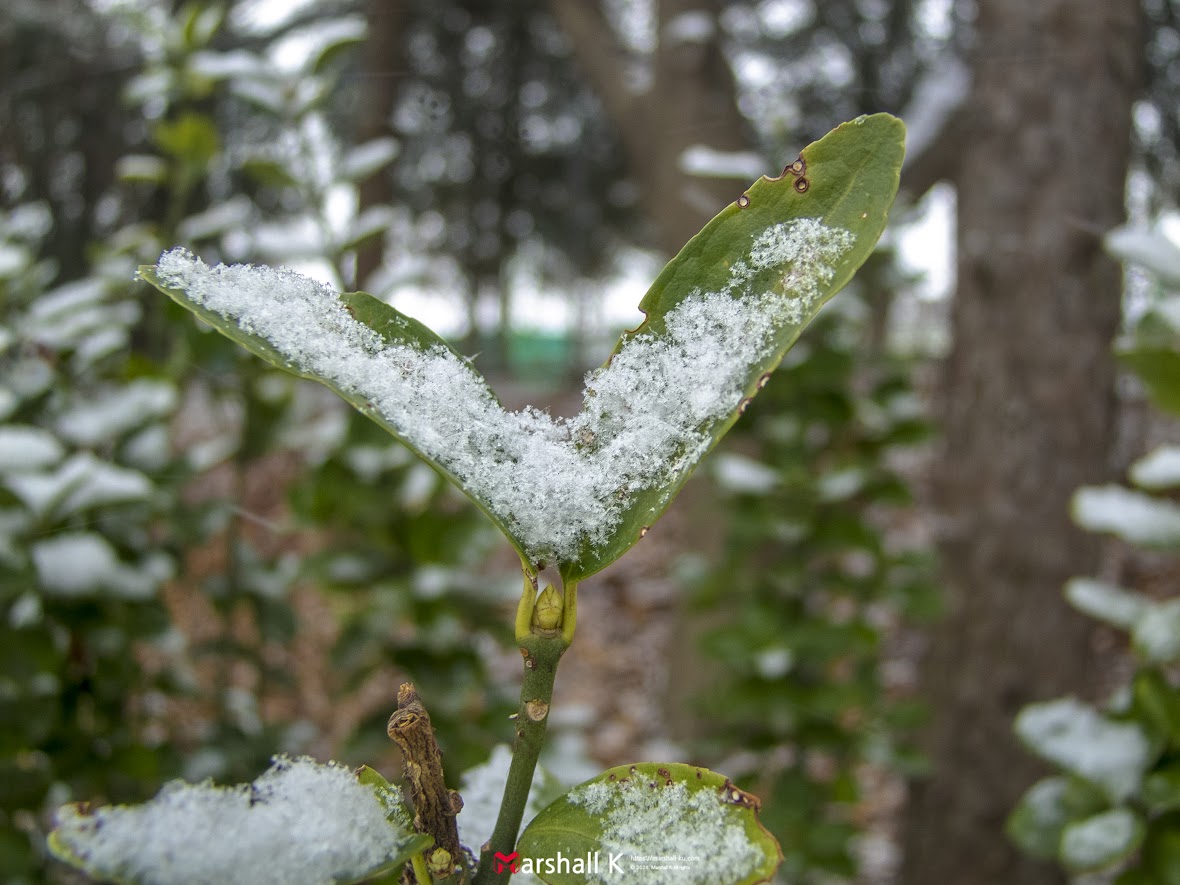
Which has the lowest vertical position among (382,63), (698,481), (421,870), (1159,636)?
(421,870)

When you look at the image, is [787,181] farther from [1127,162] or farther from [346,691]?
[1127,162]

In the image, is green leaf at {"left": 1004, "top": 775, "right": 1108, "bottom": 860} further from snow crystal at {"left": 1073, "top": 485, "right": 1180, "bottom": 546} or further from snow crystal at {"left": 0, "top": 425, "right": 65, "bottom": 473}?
snow crystal at {"left": 0, "top": 425, "right": 65, "bottom": 473}

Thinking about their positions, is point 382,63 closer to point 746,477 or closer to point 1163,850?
point 746,477

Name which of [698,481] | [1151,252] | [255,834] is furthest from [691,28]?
[255,834]

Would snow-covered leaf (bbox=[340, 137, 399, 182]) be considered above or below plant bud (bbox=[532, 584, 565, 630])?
above

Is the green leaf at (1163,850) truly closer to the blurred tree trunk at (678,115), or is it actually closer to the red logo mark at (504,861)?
the red logo mark at (504,861)

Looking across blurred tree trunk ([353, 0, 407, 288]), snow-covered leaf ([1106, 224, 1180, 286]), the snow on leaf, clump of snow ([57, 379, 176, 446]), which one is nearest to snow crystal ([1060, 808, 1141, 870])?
snow-covered leaf ([1106, 224, 1180, 286])
